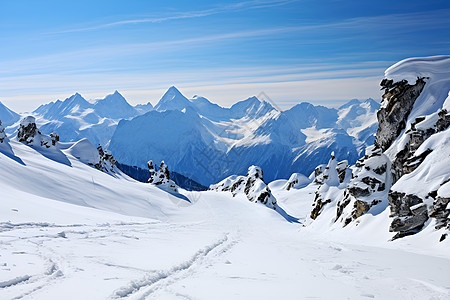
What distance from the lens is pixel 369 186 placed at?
95.7 ft

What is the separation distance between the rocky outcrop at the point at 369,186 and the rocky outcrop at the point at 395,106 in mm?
1771

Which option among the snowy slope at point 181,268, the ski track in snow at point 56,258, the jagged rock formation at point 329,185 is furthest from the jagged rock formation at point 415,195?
the jagged rock formation at point 329,185

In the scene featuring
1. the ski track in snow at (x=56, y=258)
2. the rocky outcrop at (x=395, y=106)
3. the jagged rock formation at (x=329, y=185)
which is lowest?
the ski track in snow at (x=56, y=258)

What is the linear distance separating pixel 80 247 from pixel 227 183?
106 meters

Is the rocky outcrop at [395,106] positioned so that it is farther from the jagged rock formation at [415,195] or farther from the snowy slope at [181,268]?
the snowy slope at [181,268]

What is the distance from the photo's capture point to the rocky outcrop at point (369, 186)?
2838 cm

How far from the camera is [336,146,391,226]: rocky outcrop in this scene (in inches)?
1117

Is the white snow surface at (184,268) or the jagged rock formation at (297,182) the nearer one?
the white snow surface at (184,268)

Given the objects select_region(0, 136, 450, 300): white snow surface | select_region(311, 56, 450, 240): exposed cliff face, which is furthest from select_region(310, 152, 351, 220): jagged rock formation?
select_region(0, 136, 450, 300): white snow surface

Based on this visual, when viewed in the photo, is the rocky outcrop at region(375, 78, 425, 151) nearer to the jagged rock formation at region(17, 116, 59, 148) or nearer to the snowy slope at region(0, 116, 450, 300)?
the snowy slope at region(0, 116, 450, 300)

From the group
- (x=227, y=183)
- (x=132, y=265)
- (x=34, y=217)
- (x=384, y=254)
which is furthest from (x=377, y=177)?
(x=227, y=183)

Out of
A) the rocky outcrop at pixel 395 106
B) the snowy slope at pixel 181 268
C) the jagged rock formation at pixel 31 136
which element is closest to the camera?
the snowy slope at pixel 181 268

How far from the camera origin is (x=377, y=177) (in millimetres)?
29281

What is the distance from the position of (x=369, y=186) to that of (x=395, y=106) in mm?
7784
